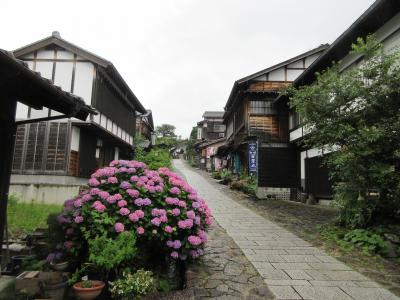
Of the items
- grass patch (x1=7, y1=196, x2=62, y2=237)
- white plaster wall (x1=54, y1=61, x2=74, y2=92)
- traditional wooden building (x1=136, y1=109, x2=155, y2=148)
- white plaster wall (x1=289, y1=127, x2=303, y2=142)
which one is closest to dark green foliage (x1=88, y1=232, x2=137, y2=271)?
grass patch (x1=7, y1=196, x2=62, y2=237)

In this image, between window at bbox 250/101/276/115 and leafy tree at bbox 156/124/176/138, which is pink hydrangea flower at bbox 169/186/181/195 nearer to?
window at bbox 250/101/276/115

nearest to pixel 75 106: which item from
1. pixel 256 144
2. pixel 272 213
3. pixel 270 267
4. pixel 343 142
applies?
pixel 270 267

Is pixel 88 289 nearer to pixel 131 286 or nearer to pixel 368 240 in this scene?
pixel 131 286

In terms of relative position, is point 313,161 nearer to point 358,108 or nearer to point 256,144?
point 256,144

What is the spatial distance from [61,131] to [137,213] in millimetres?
12122

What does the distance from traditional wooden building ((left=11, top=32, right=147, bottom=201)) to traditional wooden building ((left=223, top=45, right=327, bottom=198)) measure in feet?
30.9

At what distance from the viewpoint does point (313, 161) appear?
1711 centimetres

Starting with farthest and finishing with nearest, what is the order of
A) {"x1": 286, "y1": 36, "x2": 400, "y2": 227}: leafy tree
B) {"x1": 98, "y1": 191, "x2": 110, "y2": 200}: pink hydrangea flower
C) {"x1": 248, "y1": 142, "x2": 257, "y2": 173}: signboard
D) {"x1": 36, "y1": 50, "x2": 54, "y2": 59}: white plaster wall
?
1. {"x1": 248, "y1": 142, "x2": 257, "y2": 173}: signboard
2. {"x1": 36, "y1": 50, "x2": 54, "y2": 59}: white plaster wall
3. {"x1": 286, "y1": 36, "x2": 400, "y2": 227}: leafy tree
4. {"x1": 98, "y1": 191, "x2": 110, "y2": 200}: pink hydrangea flower

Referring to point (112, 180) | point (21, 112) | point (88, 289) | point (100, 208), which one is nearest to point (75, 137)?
point (21, 112)

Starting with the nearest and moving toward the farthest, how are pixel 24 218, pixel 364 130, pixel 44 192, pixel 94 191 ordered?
pixel 94 191 < pixel 364 130 < pixel 24 218 < pixel 44 192

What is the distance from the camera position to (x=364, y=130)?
7.70 m

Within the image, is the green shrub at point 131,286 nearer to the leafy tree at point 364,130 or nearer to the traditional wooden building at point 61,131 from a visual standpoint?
the leafy tree at point 364,130

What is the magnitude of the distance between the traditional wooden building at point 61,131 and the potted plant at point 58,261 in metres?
9.53

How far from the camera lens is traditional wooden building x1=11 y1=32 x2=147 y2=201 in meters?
14.7
